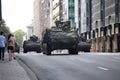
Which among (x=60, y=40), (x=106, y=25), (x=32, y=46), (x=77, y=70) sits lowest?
(x=77, y=70)

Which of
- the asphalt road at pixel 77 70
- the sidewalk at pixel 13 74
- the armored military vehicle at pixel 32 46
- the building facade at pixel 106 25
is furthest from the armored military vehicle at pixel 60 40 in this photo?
the building facade at pixel 106 25

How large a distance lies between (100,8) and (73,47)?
48.7 meters

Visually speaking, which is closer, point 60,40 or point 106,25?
point 60,40

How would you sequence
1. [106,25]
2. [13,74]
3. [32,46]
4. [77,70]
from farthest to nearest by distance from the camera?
[106,25], [32,46], [77,70], [13,74]

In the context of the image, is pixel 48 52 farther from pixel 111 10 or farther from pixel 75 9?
pixel 75 9

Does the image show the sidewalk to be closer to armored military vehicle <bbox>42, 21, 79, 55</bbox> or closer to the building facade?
armored military vehicle <bbox>42, 21, 79, 55</bbox>

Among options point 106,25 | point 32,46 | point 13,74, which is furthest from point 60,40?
point 106,25

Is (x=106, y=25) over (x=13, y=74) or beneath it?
over

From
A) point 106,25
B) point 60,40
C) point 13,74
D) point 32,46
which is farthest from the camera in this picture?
point 106,25

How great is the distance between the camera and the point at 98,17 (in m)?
85.2

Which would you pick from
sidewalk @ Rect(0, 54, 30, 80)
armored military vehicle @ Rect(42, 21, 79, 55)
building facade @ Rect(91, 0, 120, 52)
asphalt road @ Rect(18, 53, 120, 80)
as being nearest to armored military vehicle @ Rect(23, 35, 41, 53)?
building facade @ Rect(91, 0, 120, 52)

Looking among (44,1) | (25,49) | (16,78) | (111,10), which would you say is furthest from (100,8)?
(44,1)

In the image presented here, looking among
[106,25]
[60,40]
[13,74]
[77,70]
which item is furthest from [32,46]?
[13,74]

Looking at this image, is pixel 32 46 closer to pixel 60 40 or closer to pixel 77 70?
pixel 60 40
